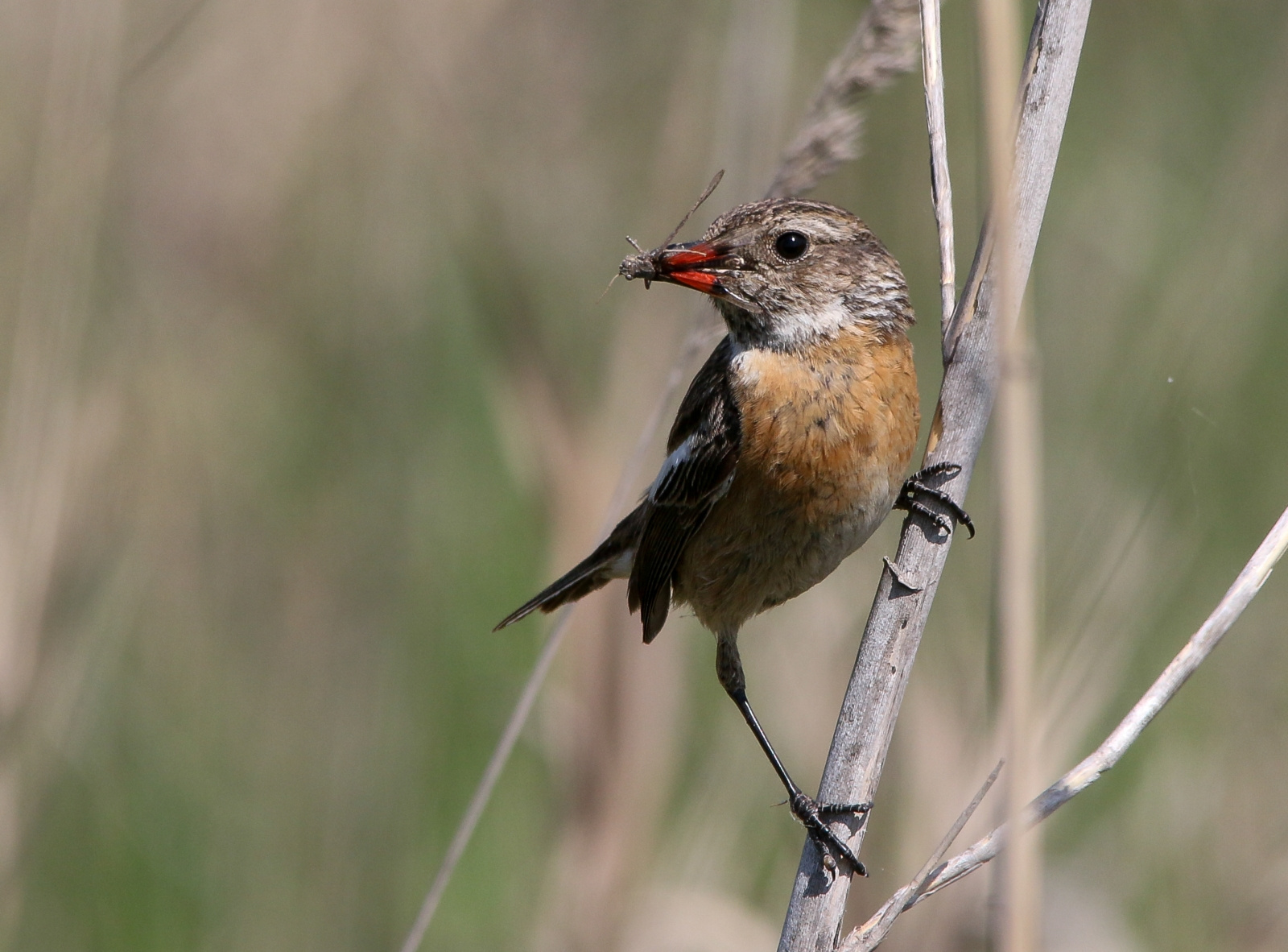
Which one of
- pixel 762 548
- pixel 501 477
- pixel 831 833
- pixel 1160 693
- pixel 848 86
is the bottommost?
pixel 501 477

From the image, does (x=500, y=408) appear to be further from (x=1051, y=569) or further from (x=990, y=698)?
(x=990, y=698)

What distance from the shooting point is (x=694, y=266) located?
3465 millimetres

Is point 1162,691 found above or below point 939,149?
below

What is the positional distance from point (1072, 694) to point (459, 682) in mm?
2462

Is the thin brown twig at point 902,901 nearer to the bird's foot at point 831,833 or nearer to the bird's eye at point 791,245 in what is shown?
the bird's foot at point 831,833

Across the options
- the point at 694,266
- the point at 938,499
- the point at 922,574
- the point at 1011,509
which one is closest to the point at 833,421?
the point at 694,266

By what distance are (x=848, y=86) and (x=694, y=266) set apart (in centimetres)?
81

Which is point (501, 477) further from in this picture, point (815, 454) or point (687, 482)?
point (815, 454)

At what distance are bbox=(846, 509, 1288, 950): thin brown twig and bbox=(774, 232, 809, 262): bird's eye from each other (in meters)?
1.61

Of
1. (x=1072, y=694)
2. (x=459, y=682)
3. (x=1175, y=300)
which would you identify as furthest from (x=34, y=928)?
(x=1175, y=300)

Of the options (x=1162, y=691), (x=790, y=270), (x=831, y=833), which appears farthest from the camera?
(x=790, y=270)

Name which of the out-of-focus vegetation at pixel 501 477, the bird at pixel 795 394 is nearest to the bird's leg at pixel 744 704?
the bird at pixel 795 394

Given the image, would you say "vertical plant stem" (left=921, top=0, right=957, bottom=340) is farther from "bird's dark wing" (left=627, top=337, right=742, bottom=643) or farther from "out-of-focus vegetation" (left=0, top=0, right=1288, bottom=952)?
"bird's dark wing" (left=627, top=337, right=742, bottom=643)

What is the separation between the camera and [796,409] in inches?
135
